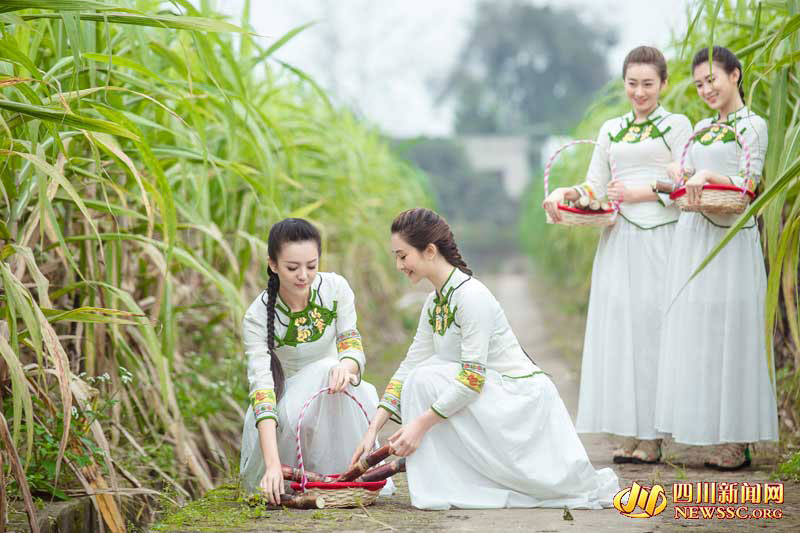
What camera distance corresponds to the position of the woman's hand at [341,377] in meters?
2.97

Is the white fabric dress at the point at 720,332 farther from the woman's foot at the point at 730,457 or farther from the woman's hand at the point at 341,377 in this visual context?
the woman's hand at the point at 341,377

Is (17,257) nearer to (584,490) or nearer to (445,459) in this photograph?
(445,459)

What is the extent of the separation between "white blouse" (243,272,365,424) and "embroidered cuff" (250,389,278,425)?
2.7 inches

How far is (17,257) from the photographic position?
289 cm

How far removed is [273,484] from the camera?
2.76 meters

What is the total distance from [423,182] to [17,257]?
7.85 metres

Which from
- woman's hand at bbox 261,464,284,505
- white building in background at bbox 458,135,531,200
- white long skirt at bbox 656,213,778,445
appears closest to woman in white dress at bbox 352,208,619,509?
woman's hand at bbox 261,464,284,505

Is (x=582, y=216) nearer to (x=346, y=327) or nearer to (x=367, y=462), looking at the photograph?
(x=346, y=327)

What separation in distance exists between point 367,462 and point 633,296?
54.4 inches

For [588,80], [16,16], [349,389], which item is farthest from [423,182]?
[588,80]

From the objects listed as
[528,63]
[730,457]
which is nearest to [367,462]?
[730,457]

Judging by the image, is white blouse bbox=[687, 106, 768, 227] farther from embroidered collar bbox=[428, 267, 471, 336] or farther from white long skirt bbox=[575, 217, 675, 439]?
embroidered collar bbox=[428, 267, 471, 336]

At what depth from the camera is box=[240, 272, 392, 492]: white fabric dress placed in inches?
121

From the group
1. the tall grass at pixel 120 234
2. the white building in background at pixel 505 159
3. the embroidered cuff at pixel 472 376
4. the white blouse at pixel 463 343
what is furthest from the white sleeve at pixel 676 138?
the white building in background at pixel 505 159
